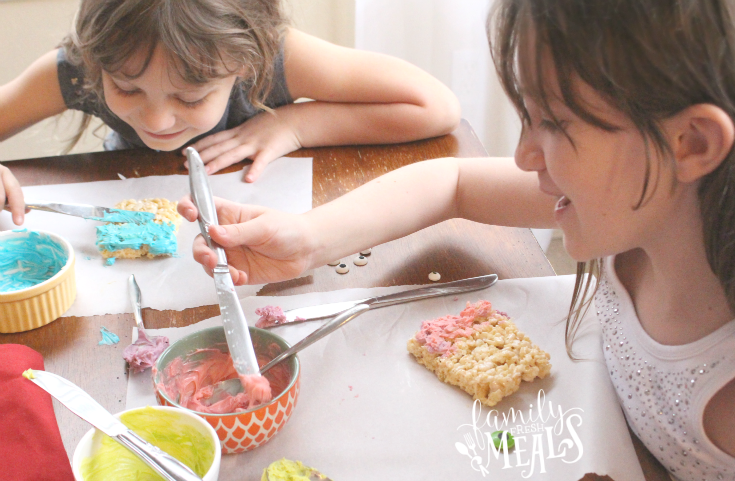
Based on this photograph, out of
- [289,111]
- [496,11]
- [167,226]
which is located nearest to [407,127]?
[289,111]

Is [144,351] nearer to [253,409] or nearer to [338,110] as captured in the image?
[253,409]

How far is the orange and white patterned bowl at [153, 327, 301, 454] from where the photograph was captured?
1.90ft

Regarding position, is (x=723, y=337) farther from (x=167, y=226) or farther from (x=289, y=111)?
(x=289, y=111)

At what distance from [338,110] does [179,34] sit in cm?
36

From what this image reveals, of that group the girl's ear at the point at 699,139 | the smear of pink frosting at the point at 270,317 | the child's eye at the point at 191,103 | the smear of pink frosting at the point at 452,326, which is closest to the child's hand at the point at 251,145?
the child's eye at the point at 191,103

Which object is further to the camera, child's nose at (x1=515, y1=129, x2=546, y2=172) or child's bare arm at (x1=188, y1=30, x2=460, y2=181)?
child's bare arm at (x1=188, y1=30, x2=460, y2=181)

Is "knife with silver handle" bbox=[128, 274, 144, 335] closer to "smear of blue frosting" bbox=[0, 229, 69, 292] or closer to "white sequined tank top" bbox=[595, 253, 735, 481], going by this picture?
"smear of blue frosting" bbox=[0, 229, 69, 292]

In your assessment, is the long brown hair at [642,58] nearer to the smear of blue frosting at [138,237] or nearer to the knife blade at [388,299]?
the knife blade at [388,299]

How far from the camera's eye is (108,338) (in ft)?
2.41

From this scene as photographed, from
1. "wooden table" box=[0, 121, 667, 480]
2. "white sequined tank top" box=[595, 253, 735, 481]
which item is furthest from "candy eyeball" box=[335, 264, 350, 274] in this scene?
"white sequined tank top" box=[595, 253, 735, 481]

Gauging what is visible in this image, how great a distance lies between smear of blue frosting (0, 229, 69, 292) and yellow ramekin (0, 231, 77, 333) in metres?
0.06

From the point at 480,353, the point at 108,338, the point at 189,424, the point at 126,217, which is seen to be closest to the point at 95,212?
the point at 126,217

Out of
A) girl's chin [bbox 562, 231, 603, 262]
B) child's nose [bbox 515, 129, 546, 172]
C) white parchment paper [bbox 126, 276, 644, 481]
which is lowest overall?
white parchment paper [bbox 126, 276, 644, 481]

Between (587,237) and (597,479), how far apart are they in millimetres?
220
